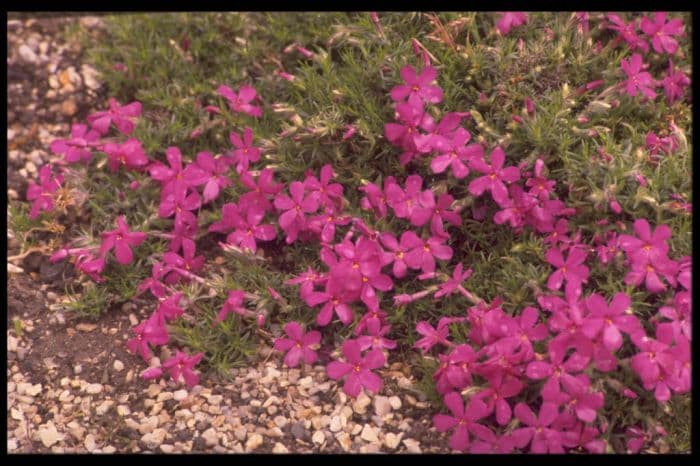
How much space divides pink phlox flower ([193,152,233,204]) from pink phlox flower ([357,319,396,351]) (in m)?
0.99

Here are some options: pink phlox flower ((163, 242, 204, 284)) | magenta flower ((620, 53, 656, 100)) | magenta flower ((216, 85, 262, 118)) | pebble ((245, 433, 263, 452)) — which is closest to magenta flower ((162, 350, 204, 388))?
pebble ((245, 433, 263, 452))

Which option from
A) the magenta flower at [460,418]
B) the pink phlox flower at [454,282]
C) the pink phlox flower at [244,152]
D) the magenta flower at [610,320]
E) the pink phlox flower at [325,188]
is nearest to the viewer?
the magenta flower at [610,320]

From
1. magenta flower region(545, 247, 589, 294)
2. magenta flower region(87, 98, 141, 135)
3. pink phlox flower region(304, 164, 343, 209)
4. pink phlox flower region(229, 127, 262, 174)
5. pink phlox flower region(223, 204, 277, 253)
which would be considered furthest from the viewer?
magenta flower region(87, 98, 141, 135)

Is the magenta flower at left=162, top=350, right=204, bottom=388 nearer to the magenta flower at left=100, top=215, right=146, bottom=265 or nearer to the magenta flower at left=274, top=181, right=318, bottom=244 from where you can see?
the magenta flower at left=100, top=215, right=146, bottom=265

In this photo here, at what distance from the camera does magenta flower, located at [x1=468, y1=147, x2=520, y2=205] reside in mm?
3434

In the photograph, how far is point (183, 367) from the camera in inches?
135

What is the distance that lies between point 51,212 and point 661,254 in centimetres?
275

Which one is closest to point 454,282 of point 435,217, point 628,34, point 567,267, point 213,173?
point 435,217

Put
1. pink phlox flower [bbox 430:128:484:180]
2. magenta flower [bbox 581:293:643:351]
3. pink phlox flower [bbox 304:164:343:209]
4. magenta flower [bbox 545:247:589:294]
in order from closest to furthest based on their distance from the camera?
magenta flower [bbox 581:293:643:351] → magenta flower [bbox 545:247:589:294] → pink phlox flower [bbox 430:128:484:180] → pink phlox flower [bbox 304:164:343:209]

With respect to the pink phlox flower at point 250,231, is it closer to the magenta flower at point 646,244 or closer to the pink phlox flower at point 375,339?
the pink phlox flower at point 375,339

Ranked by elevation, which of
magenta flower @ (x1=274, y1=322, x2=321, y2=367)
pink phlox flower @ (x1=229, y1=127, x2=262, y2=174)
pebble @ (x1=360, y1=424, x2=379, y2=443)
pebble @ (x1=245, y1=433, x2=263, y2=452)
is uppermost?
pink phlox flower @ (x1=229, y1=127, x2=262, y2=174)

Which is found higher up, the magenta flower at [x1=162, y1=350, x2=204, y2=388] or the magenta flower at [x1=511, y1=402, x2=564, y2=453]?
the magenta flower at [x1=511, y1=402, x2=564, y2=453]

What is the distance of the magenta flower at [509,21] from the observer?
3.86 m

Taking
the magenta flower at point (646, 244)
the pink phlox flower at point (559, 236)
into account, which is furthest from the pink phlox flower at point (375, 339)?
the magenta flower at point (646, 244)
